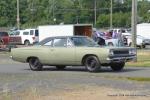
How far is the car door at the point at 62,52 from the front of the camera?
72.7ft

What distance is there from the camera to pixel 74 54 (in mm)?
22016

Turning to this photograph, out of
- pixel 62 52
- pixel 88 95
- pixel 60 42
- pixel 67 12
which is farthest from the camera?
pixel 67 12

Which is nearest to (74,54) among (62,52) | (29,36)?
(62,52)

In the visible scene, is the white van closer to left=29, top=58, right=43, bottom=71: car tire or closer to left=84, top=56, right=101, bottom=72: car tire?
left=29, top=58, right=43, bottom=71: car tire

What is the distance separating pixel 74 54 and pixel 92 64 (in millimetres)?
973

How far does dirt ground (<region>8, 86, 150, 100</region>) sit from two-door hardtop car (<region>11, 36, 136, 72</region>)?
23.3 feet

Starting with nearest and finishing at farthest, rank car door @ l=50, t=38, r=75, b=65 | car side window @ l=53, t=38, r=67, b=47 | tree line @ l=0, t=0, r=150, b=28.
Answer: car door @ l=50, t=38, r=75, b=65 < car side window @ l=53, t=38, r=67, b=47 < tree line @ l=0, t=0, r=150, b=28

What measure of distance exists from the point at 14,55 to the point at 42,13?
100095 mm

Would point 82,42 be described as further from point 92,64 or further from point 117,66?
point 117,66

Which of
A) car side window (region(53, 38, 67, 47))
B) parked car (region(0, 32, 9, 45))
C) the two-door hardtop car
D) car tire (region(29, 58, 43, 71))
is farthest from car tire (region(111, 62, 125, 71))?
parked car (region(0, 32, 9, 45))

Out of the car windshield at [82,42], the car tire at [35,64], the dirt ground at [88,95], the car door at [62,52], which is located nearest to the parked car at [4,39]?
the car tire at [35,64]

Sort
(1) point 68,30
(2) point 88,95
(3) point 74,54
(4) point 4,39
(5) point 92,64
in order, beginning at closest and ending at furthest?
(2) point 88,95 < (5) point 92,64 < (3) point 74,54 < (4) point 4,39 < (1) point 68,30

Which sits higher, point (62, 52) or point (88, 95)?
point (62, 52)

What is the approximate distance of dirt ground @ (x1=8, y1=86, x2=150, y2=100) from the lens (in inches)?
481
